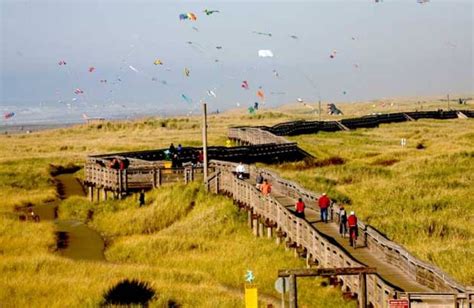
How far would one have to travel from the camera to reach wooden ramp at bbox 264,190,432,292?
18906mm

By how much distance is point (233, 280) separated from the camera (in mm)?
25875

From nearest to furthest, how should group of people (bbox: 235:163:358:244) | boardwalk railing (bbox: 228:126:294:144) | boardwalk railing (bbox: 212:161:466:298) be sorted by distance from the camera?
1. boardwalk railing (bbox: 212:161:466:298)
2. group of people (bbox: 235:163:358:244)
3. boardwalk railing (bbox: 228:126:294:144)

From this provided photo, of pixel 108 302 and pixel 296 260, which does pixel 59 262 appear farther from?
pixel 296 260

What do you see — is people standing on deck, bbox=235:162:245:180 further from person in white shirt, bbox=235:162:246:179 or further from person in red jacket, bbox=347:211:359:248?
person in red jacket, bbox=347:211:359:248

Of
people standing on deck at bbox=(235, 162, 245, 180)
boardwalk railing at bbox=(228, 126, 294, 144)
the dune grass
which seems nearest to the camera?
the dune grass

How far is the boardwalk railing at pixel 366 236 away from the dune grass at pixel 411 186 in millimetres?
3111

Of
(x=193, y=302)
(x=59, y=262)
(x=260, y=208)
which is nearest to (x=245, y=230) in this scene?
(x=260, y=208)

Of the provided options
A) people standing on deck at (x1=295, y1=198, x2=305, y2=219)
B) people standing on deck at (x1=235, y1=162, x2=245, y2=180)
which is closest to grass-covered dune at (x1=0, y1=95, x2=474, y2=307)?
people standing on deck at (x1=295, y1=198, x2=305, y2=219)

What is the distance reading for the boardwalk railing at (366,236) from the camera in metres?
18.0

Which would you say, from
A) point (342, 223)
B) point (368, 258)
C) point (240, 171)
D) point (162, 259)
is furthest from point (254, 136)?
point (368, 258)

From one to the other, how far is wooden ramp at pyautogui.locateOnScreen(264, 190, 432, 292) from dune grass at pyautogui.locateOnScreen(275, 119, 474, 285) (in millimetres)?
3196

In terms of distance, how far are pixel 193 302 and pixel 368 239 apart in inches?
242

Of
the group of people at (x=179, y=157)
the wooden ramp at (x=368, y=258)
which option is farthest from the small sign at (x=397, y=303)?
the group of people at (x=179, y=157)

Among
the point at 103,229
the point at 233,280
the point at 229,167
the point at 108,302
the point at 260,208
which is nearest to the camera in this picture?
the point at 108,302
